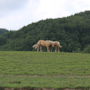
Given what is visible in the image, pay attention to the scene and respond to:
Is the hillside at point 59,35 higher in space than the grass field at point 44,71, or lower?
higher

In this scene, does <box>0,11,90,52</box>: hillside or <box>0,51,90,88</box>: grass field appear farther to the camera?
<box>0,11,90,52</box>: hillside

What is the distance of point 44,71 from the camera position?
67.2 feet

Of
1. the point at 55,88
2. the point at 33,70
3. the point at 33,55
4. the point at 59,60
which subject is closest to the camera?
the point at 55,88

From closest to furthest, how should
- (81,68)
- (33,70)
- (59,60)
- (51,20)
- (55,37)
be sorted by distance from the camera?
(33,70), (81,68), (59,60), (55,37), (51,20)

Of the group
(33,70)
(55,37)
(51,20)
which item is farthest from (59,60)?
(51,20)

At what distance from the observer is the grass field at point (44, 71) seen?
15.8m

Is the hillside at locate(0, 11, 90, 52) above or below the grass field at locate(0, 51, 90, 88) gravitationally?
above

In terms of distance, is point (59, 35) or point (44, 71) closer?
point (44, 71)

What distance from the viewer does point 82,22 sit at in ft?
282

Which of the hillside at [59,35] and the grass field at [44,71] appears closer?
the grass field at [44,71]

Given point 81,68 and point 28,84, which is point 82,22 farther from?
point 28,84

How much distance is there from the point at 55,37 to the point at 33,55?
3726 cm

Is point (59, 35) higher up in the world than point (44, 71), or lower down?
higher up

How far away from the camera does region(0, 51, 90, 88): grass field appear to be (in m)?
15.8
